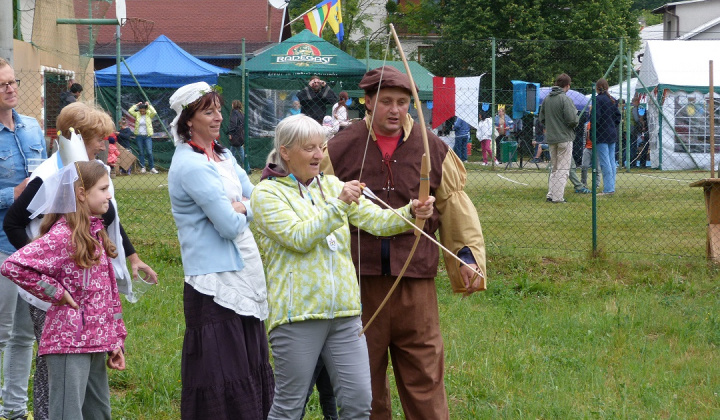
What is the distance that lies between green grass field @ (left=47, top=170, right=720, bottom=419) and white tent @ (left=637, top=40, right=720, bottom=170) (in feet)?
25.1

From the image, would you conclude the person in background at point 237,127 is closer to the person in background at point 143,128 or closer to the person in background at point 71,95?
the person in background at point 143,128

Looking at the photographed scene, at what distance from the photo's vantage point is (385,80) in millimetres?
3645

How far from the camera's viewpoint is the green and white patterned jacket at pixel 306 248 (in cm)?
318

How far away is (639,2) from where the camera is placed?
6569 centimetres

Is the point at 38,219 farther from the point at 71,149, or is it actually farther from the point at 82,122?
the point at 82,122

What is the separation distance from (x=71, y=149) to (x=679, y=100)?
1626 cm

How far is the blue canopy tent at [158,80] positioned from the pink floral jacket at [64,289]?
13717mm

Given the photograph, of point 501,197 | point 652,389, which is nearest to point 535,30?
point 501,197

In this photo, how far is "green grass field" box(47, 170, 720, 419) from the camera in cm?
465

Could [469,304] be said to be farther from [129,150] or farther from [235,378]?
[129,150]

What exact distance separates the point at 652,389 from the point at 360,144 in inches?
88.4

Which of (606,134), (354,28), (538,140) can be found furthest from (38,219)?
(354,28)

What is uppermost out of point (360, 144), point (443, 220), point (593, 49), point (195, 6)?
point (195, 6)

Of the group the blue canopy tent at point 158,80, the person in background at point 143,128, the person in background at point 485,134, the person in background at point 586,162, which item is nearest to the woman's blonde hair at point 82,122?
the person in background at point 586,162
